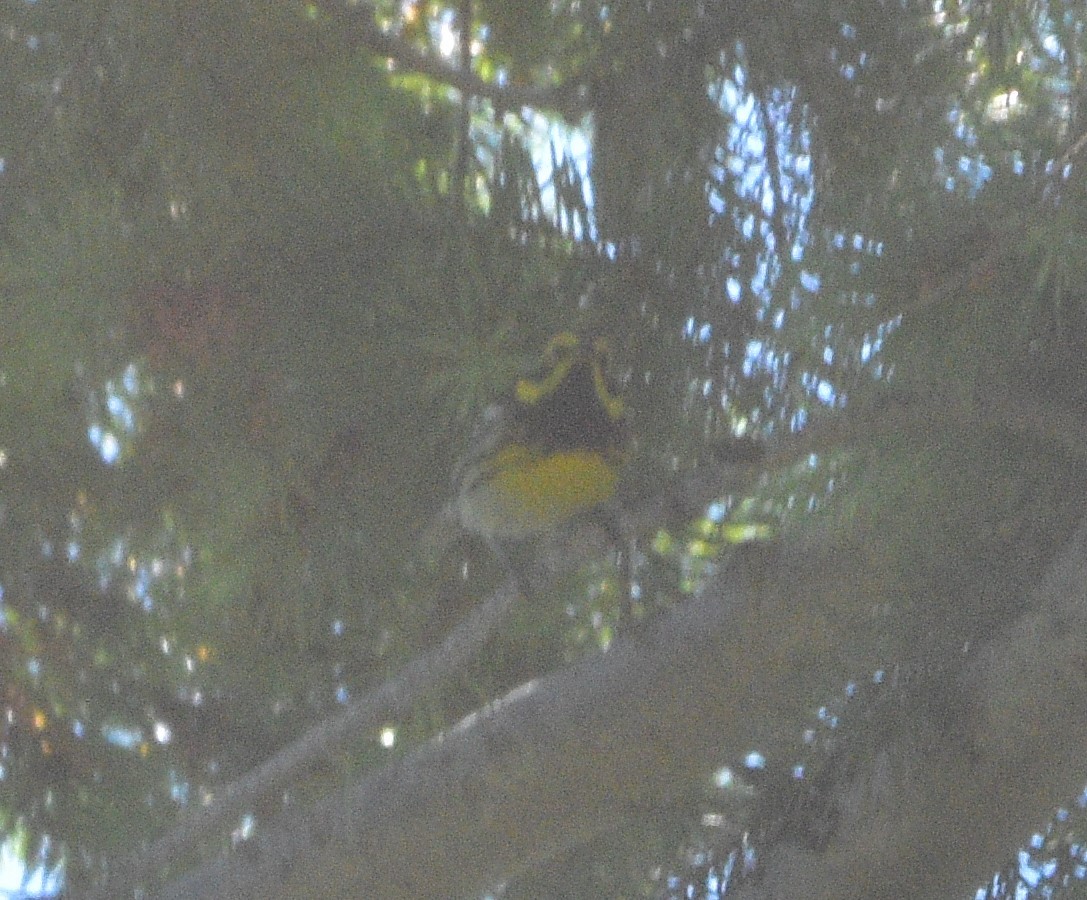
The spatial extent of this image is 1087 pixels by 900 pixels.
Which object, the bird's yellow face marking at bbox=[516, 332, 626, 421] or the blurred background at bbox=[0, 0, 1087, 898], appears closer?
the blurred background at bbox=[0, 0, 1087, 898]

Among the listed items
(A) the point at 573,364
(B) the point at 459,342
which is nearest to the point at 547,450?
(A) the point at 573,364

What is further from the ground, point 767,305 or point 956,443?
point 767,305

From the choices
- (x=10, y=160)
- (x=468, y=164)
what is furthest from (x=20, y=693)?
(x=468, y=164)

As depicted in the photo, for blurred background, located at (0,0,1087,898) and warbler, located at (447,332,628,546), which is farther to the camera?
warbler, located at (447,332,628,546)

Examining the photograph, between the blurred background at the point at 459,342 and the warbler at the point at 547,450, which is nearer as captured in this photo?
the blurred background at the point at 459,342

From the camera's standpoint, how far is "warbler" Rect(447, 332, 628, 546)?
1183mm

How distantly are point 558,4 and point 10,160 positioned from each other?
43cm

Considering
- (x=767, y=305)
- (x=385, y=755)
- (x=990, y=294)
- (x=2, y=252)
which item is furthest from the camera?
(x=385, y=755)

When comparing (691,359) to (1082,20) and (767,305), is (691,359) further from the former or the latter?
(1082,20)

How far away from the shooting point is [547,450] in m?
1.52

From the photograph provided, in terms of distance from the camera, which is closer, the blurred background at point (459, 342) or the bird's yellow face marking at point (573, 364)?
the blurred background at point (459, 342)

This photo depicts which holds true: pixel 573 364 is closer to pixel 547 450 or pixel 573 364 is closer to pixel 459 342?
pixel 459 342

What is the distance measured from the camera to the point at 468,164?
45.4 inches

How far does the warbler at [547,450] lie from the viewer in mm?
1183
